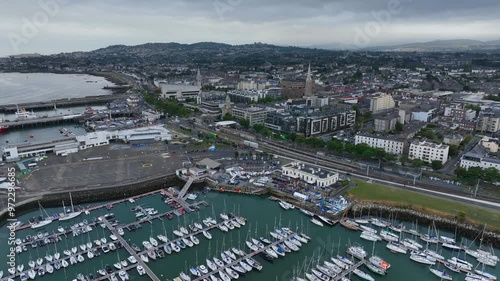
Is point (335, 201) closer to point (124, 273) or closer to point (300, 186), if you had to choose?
point (300, 186)

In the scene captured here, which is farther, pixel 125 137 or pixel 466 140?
pixel 125 137

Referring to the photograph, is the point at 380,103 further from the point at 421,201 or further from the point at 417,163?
the point at 421,201

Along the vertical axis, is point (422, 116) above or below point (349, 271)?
above

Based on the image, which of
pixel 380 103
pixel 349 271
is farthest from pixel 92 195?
pixel 380 103

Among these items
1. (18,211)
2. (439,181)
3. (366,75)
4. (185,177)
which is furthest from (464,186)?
(366,75)

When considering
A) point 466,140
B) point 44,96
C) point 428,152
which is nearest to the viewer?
point 428,152

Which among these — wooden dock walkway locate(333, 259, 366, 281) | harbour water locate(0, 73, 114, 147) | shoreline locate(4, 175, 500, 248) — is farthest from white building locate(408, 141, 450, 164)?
harbour water locate(0, 73, 114, 147)

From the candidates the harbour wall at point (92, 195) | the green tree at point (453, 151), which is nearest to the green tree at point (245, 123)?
the harbour wall at point (92, 195)
